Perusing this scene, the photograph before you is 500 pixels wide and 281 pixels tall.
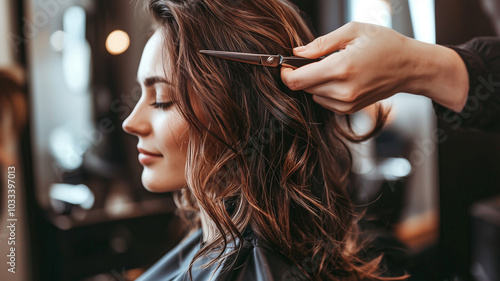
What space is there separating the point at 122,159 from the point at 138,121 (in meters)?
0.13

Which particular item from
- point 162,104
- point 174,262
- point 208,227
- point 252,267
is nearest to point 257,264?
point 252,267

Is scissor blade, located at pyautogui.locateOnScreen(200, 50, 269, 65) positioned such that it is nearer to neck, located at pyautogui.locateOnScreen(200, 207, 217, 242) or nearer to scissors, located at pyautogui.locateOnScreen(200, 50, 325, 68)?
scissors, located at pyautogui.locateOnScreen(200, 50, 325, 68)

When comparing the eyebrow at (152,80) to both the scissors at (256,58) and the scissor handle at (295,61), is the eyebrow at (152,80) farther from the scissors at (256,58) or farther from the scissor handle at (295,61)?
the scissor handle at (295,61)

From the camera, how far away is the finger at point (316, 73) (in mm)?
667

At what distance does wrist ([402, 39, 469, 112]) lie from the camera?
0.75m

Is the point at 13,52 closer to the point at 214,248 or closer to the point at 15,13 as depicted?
the point at 15,13

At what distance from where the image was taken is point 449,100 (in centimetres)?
82

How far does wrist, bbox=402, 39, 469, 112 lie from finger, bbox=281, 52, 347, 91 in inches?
7.3

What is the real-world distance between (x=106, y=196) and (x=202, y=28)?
465 mm

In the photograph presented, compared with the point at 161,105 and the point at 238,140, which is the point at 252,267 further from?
the point at 161,105

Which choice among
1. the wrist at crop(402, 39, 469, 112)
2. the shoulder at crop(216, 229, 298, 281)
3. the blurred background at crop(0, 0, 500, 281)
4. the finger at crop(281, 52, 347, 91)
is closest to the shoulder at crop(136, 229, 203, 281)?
the blurred background at crop(0, 0, 500, 281)

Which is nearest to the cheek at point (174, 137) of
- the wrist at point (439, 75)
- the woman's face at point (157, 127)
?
the woman's face at point (157, 127)

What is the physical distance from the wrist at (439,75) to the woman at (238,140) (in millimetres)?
209

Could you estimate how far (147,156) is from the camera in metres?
0.80
